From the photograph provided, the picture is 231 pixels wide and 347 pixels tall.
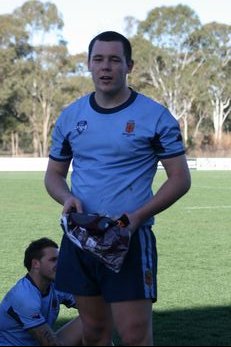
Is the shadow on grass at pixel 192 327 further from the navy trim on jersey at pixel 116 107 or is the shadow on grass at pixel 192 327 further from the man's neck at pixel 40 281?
the navy trim on jersey at pixel 116 107

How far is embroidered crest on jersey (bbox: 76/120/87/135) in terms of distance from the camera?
377cm

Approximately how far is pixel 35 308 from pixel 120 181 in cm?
147

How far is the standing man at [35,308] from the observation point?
15.8 ft

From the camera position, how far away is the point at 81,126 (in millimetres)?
3787

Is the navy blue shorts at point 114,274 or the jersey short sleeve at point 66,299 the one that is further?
the jersey short sleeve at point 66,299

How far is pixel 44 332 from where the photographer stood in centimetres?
475

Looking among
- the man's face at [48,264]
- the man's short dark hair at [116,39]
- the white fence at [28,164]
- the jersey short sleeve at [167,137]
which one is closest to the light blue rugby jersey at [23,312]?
the man's face at [48,264]

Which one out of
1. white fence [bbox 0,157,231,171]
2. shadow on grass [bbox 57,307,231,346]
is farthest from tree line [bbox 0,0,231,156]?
shadow on grass [bbox 57,307,231,346]

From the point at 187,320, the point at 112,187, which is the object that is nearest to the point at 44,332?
the point at 112,187

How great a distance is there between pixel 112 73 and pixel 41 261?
1.62m

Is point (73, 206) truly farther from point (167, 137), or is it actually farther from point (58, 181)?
point (167, 137)

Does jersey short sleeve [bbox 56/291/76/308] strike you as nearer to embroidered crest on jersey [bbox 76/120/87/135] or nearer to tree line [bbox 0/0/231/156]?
embroidered crest on jersey [bbox 76/120/87/135]

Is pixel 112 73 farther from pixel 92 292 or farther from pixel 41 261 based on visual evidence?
pixel 41 261

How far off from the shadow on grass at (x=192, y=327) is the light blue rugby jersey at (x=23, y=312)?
0.95m
